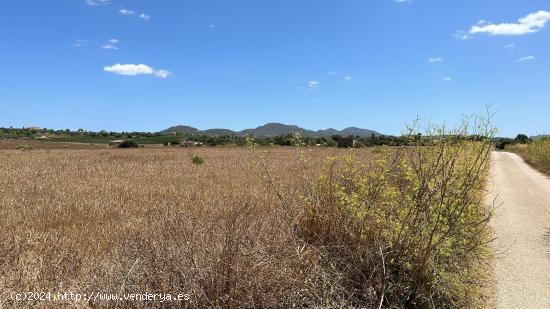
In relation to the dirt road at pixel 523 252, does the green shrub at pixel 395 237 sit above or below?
above

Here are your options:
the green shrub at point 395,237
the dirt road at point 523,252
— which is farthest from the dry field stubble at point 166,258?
the dirt road at point 523,252

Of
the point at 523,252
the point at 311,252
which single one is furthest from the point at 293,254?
the point at 523,252

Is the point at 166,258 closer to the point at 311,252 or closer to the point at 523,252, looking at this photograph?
the point at 311,252

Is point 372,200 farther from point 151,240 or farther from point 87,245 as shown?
point 87,245

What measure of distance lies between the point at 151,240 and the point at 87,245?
4.68 feet

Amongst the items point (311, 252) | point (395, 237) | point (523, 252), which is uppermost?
point (395, 237)

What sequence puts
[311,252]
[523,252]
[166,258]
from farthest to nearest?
1. [523,252]
2. [311,252]
3. [166,258]

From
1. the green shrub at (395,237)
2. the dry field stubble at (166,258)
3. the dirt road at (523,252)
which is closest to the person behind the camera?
the dry field stubble at (166,258)

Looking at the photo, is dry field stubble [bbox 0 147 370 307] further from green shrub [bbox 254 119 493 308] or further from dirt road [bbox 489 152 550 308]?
dirt road [bbox 489 152 550 308]

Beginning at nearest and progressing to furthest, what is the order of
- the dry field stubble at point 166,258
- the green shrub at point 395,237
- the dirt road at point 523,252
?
the dry field stubble at point 166,258, the green shrub at point 395,237, the dirt road at point 523,252

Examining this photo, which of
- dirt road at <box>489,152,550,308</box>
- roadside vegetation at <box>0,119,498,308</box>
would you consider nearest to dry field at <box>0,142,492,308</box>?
roadside vegetation at <box>0,119,498,308</box>

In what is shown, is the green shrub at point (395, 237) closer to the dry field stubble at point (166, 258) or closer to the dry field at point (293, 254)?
the dry field at point (293, 254)

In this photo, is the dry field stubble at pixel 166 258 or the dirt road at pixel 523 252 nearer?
the dry field stubble at pixel 166 258

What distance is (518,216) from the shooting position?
11.0 meters
